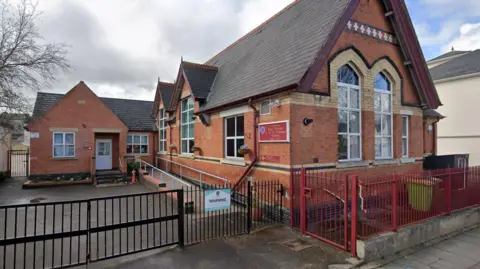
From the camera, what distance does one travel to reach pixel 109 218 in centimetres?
882

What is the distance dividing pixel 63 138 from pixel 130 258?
14398 mm

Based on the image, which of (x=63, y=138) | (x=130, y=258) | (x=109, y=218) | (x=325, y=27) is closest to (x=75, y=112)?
(x=63, y=138)

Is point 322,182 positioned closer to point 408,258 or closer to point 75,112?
point 408,258

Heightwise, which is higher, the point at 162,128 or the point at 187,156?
the point at 162,128

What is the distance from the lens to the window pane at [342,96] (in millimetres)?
9008

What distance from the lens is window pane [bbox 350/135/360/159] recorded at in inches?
366

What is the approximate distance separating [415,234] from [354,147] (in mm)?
3579

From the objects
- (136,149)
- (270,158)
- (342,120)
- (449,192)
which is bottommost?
(449,192)

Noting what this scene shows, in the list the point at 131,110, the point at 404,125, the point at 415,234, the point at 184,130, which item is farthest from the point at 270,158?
the point at 131,110

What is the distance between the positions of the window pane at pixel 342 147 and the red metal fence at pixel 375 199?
70 centimetres

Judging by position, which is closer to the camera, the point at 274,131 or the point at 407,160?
the point at 274,131

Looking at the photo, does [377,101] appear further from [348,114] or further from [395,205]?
[395,205]

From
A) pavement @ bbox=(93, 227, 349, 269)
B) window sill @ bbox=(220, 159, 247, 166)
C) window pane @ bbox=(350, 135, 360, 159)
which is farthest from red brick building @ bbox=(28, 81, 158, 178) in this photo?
window pane @ bbox=(350, 135, 360, 159)

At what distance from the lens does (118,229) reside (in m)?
7.60
